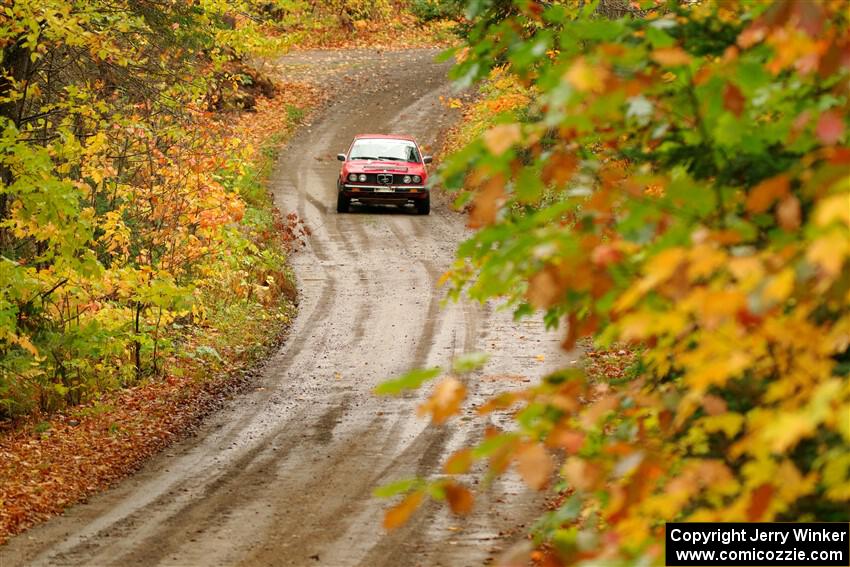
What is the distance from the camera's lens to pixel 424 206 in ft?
87.6

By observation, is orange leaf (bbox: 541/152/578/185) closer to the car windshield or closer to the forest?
the forest

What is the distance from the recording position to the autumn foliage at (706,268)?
279 centimetres

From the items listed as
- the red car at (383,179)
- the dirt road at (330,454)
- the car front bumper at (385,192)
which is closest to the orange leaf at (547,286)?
the dirt road at (330,454)

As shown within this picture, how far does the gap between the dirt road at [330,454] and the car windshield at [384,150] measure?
299 centimetres

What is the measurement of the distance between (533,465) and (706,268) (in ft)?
2.59

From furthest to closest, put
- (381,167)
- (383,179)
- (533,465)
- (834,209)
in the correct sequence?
1. (383,179)
2. (381,167)
3. (533,465)
4. (834,209)

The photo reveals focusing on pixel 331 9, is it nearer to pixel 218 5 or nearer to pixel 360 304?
pixel 360 304

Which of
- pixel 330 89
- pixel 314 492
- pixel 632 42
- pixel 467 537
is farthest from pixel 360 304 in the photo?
pixel 330 89

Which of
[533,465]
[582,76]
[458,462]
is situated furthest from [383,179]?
[582,76]

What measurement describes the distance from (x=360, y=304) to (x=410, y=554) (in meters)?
10.8

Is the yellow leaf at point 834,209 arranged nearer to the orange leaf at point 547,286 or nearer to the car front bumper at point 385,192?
the orange leaf at point 547,286

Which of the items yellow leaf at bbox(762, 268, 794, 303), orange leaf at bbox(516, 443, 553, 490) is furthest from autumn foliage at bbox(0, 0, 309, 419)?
yellow leaf at bbox(762, 268, 794, 303)

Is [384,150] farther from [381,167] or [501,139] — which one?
[501,139]

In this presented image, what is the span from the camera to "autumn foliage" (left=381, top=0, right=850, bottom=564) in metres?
2.79
